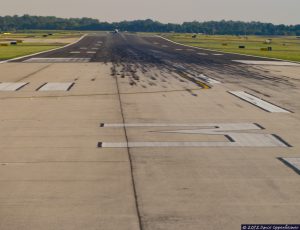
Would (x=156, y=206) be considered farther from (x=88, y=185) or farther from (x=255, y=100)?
(x=255, y=100)

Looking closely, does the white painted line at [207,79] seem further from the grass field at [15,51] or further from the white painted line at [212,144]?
the grass field at [15,51]

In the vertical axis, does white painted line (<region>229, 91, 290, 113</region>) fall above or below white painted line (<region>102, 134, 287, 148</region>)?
below

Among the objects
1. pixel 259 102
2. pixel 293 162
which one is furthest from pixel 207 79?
pixel 293 162

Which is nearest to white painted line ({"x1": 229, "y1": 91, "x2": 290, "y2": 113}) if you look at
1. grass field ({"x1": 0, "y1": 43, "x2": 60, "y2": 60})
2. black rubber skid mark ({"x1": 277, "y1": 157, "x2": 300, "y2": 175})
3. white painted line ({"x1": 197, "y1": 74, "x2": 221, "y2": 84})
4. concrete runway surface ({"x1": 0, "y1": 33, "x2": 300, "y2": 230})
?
concrete runway surface ({"x1": 0, "y1": 33, "x2": 300, "y2": 230})

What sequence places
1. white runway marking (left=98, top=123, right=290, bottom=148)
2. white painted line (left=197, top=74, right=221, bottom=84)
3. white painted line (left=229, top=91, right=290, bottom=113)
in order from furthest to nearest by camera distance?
1. white painted line (left=197, top=74, right=221, bottom=84)
2. white painted line (left=229, top=91, right=290, bottom=113)
3. white runway marking (left=98, top=123, right=290, bottom=148)

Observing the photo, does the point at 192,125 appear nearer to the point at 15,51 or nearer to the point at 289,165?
the point at 289,165

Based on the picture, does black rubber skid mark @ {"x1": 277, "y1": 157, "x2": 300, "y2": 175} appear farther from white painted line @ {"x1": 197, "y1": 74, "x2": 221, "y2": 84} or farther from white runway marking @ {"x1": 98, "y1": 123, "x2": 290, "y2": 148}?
white painted line @ {"x1": 197, "y1": 74, "x2": 221, "y2": 84}

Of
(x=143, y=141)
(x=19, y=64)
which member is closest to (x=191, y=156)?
(x=143, y=141)

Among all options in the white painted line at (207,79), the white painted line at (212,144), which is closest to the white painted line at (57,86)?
the white painted line at (207,79)
